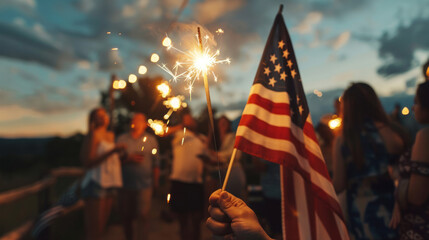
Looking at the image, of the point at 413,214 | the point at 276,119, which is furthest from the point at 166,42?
the point at 413,214

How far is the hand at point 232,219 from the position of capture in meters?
1.41


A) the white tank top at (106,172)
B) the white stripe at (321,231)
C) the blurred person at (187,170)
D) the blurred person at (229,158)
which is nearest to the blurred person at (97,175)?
the white tank top at (106,172)

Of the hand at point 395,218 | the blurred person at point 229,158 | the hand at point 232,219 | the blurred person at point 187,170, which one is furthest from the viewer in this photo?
the blurred person at point 187,170

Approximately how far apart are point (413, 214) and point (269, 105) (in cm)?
133

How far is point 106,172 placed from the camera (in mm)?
4480

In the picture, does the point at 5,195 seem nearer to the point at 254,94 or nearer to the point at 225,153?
the point at 225,153

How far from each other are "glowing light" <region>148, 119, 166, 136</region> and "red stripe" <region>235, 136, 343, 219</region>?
→ 0.52 metres

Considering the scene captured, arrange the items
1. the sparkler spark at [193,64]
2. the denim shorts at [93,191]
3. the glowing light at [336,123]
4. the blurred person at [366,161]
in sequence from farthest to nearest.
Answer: the denim shorts at [93,191] < the glowing light at [336,123] < the blurred person at [366,161] < the sparkler spark at [193,64]

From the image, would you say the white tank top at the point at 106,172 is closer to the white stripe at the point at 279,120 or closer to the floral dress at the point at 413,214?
the white stripe at the point at 279,120

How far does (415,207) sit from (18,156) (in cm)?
5951

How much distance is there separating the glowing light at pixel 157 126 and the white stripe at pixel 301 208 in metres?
0.98

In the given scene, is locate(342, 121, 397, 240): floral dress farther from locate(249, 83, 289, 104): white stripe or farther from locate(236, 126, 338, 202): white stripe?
locate(249, 83, 289, 104): white stripe

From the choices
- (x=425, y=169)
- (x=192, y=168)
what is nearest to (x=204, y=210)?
(x=192, y=168)

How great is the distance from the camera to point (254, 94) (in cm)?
215
